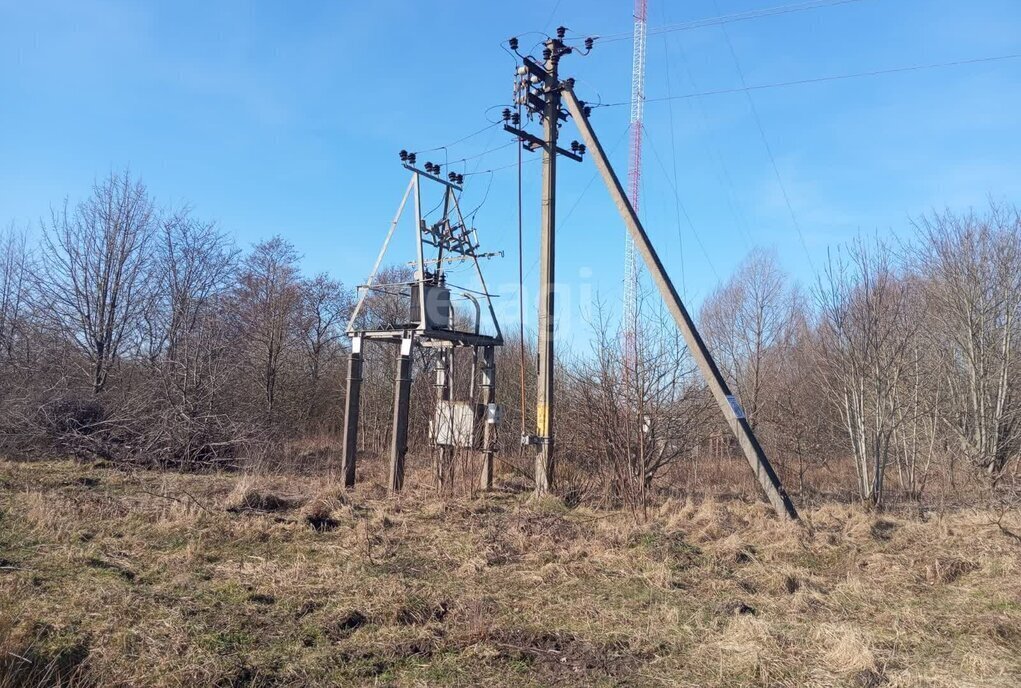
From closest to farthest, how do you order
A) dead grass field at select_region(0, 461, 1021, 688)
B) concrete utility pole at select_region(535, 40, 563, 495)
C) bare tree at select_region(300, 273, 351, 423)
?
1. dead grass field at select_region(0, 461, 1021, 688)
2. concrete utility pole at select_region(535, 40, 563, 495)
3. bare tree at select_region(300, 273, 351, 423)

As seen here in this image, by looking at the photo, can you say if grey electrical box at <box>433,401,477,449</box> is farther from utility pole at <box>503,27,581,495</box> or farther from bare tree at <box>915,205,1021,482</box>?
bare tree at <box>915,205,1021,482</box>

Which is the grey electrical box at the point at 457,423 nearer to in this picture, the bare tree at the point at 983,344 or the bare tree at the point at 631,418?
the bare tree at the point at 631,418

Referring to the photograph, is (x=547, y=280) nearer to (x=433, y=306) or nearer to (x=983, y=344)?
(x=433, y=306)

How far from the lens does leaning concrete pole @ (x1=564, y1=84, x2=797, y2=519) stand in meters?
9.30

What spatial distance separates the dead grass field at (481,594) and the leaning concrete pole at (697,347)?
461 millimetres

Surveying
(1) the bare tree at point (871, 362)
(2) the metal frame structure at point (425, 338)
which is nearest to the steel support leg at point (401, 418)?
(2) the metal frame structure at point (425, 338)

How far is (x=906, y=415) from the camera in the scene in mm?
11398

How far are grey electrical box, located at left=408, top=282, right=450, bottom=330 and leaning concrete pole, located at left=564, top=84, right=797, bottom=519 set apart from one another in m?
3.50

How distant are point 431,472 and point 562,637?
291 inches

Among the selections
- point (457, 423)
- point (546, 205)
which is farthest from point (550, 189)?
point (457, 423)

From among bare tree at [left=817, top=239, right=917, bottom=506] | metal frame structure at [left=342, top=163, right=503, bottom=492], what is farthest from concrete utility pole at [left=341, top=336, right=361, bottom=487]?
bare tree at [left=817, top=239, right=917, bottom=506]

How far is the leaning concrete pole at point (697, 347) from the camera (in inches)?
366

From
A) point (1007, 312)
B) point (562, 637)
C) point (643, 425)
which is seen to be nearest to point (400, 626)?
point (562, 637)

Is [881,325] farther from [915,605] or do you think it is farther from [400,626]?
[400,626]
